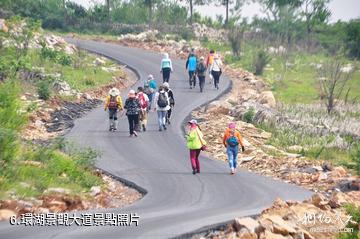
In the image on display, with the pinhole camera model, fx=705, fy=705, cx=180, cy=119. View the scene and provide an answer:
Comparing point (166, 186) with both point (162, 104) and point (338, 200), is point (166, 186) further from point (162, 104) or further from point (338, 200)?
point (162, 104)

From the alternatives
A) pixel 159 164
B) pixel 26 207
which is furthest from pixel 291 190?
pixel 26 207

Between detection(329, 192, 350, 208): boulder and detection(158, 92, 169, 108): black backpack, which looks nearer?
detection(329, 192, 350, 208): boulder

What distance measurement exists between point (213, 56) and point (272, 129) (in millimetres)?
9085

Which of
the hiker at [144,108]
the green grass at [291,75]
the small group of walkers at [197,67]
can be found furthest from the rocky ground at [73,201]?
the green grass at [291,75]

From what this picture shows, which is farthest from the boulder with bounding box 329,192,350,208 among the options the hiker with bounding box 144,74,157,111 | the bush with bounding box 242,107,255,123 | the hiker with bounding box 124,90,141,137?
the hiker with bounding box 144,74,157,111

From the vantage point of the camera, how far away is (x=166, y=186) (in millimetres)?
17656

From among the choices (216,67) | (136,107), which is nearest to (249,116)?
(136,107)

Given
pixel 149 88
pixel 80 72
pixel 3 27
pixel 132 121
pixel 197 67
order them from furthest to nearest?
pixel 3 27 → pixel 80 72 → pixel 197 67 → pixel 149 88 → pixel 132 121

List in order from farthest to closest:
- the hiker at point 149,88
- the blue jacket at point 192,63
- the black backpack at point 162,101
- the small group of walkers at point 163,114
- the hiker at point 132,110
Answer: the blue jacket at point 192,63 → the hiker at point 149,88 → the black backpack at point 162,101 → the hiker at point 132,110 → the small group of walkers at point 163,114

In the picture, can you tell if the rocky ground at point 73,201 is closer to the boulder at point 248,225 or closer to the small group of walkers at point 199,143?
the small group of walkers at point 199,143

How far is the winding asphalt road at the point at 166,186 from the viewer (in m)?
12.6

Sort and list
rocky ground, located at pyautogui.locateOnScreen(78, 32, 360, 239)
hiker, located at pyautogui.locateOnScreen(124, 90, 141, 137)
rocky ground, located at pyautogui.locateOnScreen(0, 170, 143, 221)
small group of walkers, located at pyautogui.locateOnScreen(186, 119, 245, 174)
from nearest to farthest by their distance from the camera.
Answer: rocky ground, located at pyautogui.locateOnScreen(78, 32, 360, 239)
rocky ground, located at pyautogui.locateOnScreen(0, 170, 143, 221)
small group of walkers, located at pyautogui.locateOnScreen(186, 119, 245, 174)
hiker, located at pyautogui.locateOnScreen(124, 90, 141, 137)

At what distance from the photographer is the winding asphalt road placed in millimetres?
12602

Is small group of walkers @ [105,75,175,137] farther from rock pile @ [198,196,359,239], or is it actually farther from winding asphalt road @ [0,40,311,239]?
rock pile @ [198,196,359,239]
